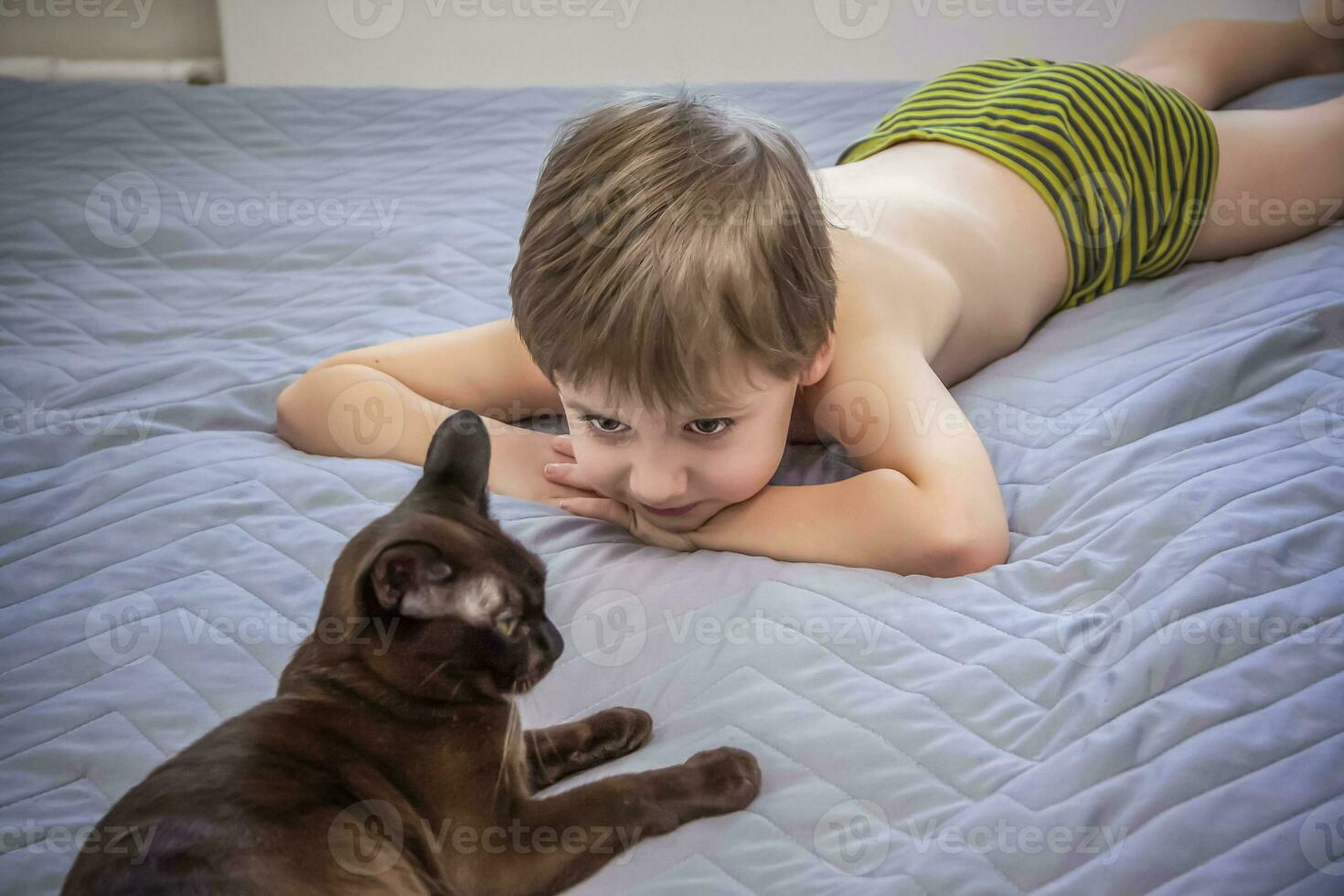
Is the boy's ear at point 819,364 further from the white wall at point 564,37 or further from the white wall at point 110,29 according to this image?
the white wall at point 110,29

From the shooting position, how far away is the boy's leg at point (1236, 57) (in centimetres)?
160

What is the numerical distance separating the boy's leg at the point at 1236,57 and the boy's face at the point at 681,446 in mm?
1100

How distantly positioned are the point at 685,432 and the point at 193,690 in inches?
14.9

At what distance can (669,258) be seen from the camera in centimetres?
76

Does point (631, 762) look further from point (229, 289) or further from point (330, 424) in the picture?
point (229, 289)

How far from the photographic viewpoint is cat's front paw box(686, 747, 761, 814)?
0.63m

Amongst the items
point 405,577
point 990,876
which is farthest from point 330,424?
point 990,876

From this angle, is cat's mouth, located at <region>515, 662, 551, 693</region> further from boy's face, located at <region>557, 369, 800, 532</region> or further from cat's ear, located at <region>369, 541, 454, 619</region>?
boy's face, located at <region>557, 369, 800, 532</region>

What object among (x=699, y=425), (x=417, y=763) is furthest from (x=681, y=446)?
(x=417, y=763)

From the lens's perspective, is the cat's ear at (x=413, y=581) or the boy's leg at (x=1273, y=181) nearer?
the cat's ear at (x=413, y=581)

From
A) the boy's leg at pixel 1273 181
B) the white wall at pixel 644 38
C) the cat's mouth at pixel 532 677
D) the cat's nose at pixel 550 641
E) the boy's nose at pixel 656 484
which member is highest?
the white wall at pixel 644 38

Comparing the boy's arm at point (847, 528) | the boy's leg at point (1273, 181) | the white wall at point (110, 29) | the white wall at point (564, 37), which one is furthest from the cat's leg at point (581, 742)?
the white wall at point (110, 29)

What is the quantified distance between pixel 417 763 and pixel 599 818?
0.36 feet

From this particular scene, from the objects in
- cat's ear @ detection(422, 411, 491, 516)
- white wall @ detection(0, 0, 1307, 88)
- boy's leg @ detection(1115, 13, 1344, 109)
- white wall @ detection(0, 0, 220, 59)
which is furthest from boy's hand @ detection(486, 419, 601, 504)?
white wall @ detection(0, 0, 220, 59)
